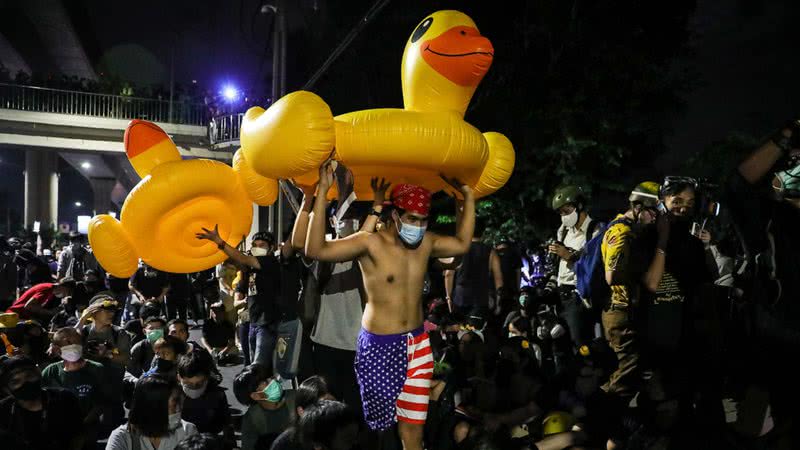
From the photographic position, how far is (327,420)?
13.0ft

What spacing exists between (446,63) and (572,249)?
11.6 ft

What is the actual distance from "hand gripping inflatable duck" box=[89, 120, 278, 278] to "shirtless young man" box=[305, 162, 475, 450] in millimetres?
1503

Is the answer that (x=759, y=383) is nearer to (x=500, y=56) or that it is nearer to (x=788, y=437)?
(x=788, y=437)

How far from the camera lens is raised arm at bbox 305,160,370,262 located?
3.84 meters

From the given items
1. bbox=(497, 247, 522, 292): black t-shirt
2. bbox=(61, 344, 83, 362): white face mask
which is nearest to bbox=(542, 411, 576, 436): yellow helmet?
bbox=(61, 344, 83, 362): white face mask

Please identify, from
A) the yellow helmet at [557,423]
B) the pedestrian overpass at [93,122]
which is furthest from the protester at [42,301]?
the pedestrian overpass at [93,122]

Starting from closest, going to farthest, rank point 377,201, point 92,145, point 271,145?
point 271,145 < point 377,201 < point 92,145

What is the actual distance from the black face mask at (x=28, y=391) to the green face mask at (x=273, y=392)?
5.13 ft

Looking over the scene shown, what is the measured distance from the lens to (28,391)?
4418mm

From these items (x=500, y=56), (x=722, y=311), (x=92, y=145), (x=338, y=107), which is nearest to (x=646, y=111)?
(x=500, y=56)

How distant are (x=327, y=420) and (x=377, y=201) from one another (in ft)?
4.85

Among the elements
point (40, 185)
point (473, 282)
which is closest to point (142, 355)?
point (473, 282)

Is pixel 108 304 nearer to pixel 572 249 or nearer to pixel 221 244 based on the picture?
pixel 221 244

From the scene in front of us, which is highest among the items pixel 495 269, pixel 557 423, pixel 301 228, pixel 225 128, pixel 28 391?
pixel 225 128
